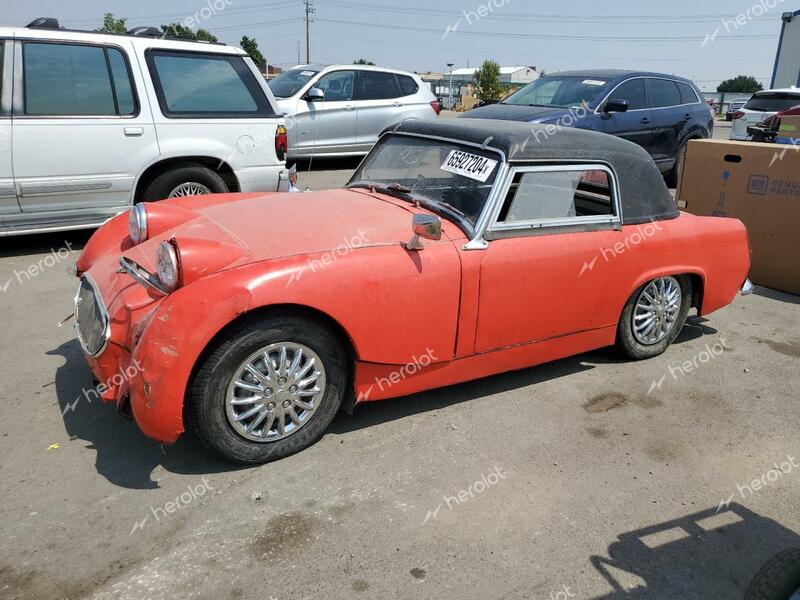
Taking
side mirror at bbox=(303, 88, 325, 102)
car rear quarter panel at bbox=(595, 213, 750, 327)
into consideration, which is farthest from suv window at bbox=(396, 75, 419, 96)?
car rear quarter panel at bbox=(595, 213, 750, 327)

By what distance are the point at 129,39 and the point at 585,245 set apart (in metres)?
4.88

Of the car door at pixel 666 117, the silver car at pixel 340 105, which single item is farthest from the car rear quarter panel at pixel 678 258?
the silver car at pixel 340 105

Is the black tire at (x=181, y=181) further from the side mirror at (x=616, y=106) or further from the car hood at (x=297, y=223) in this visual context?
the side mirror at (x=616, y=106)

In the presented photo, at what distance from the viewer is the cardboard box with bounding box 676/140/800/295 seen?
583 centimetres

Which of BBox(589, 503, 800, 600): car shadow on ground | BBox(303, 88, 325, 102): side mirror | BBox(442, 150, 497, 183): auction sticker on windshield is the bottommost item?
BBox(589, 503, 800, 600): car shadow on ground

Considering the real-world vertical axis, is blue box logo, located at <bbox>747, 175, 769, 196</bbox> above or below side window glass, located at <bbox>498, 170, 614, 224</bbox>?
below

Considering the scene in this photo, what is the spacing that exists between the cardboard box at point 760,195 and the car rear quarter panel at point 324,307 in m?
4.27

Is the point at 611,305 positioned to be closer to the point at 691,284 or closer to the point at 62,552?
the point at 691,284

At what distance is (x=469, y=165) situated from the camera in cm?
361

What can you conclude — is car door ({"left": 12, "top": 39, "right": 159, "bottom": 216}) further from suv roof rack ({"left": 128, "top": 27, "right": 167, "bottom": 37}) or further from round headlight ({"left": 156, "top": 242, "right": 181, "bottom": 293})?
round headlight ({"left": 156, "top": 242, "right": 181, "bottom": 293})

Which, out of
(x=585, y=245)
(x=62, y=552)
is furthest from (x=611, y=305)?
(x=62, y=552)

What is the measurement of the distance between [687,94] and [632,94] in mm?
1663

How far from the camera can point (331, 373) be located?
9.96 feet

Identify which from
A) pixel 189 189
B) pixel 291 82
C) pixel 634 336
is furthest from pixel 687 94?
pixel 189 189
